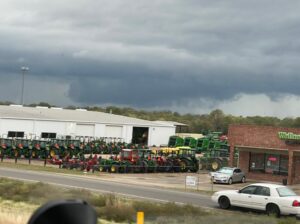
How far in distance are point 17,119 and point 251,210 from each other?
51.1 metres

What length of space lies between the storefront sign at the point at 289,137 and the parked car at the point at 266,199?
2343cm

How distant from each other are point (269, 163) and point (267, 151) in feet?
3.58

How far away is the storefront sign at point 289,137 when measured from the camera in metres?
46.9

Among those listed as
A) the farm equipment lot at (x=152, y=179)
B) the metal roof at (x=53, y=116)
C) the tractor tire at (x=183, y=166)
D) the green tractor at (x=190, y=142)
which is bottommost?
the farm equipment lot at (x=152, y=179)

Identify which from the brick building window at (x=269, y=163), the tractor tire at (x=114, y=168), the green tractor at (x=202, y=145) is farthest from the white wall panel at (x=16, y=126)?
the brick building window at (x=269, y=163)

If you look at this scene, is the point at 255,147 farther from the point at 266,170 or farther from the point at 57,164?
the point at 57,164

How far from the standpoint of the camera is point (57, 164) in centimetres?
5178

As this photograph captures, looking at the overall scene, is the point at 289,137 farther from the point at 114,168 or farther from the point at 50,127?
the point at 50,127

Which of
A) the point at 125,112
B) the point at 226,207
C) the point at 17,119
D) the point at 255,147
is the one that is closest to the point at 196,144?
the point at 17,119

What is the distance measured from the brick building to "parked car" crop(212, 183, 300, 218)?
2324 centimetres

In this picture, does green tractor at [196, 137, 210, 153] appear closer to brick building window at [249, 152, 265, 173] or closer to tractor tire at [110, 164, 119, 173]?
brick building window at [249, 152, 265, 173]

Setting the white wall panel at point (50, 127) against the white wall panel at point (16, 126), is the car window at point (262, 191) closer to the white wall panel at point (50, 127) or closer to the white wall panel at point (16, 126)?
the white wall panel at point (16, 126)

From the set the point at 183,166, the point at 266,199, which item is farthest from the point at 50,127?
the point at 266,199

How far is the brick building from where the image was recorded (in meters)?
47.3
